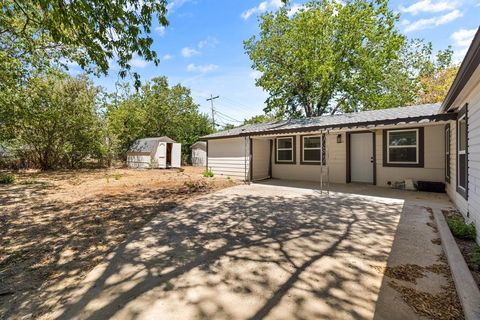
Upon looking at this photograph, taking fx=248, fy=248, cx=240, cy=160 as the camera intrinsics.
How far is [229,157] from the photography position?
12500 mm

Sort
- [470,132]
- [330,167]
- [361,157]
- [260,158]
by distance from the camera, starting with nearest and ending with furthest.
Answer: [470,132] < [361,157] < [330,167] < [260,158]

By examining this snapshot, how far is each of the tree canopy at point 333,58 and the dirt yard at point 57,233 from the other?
1486cm

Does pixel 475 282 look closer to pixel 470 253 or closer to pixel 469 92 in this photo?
pixel 470 253

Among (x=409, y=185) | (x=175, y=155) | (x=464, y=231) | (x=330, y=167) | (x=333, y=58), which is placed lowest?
(x=464, y=231)

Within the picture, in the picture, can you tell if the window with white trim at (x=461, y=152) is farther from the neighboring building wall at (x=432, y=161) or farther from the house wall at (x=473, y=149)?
the neighboring building wall at (x=432, y=161)

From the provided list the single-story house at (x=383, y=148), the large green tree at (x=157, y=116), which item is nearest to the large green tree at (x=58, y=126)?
the large green tree at (x=157, y=116)

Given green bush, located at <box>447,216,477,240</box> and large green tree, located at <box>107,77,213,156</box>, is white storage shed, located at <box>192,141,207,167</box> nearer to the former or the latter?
large green tree, located at <box>107,77,213,156</box>

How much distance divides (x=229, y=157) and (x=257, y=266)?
963 centimetres

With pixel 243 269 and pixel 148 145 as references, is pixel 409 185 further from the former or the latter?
pixel 148 145

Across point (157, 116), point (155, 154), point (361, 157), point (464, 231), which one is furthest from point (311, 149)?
point (157, 116)

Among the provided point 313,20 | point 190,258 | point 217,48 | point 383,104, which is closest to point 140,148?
point 217,48

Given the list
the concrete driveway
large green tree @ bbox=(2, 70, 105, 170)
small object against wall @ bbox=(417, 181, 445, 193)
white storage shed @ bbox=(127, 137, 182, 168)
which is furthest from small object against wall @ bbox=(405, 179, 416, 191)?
large green tree @ bbox=(2, 70, 105, 170)

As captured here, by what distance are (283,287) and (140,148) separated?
61.7 ft

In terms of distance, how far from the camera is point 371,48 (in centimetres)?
1883
